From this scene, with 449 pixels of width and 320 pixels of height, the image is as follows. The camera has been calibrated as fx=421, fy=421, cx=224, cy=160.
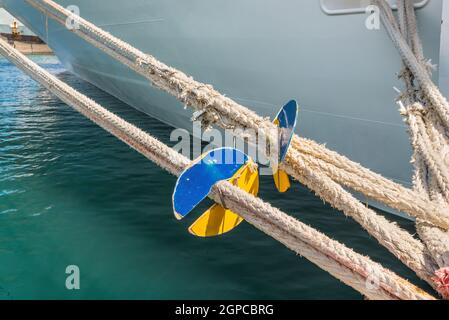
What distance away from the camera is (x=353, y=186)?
6.64 ft

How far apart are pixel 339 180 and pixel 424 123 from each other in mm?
884

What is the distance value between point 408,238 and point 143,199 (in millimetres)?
2937

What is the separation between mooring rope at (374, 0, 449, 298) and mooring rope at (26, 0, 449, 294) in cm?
7

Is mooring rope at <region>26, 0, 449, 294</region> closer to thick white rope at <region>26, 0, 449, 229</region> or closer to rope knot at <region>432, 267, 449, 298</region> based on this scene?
thick white rope at <region>26, 0, 449, 229</region>

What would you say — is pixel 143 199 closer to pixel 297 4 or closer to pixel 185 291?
pixel 185 291

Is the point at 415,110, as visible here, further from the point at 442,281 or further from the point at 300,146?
the point at 442,281

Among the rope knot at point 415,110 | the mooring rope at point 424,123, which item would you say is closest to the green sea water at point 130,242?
the mooring rope at point 424,123

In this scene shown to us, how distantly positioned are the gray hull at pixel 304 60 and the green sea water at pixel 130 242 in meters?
0.83

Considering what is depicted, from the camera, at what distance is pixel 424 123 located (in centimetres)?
257

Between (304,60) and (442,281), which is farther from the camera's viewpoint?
(304,60)

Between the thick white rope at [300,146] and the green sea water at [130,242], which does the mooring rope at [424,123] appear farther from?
the green sea water at [130,242]

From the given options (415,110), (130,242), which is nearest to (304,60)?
(415,110)

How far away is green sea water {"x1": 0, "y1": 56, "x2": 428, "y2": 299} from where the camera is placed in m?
2.89

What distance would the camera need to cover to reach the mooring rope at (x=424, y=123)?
1.82 m
